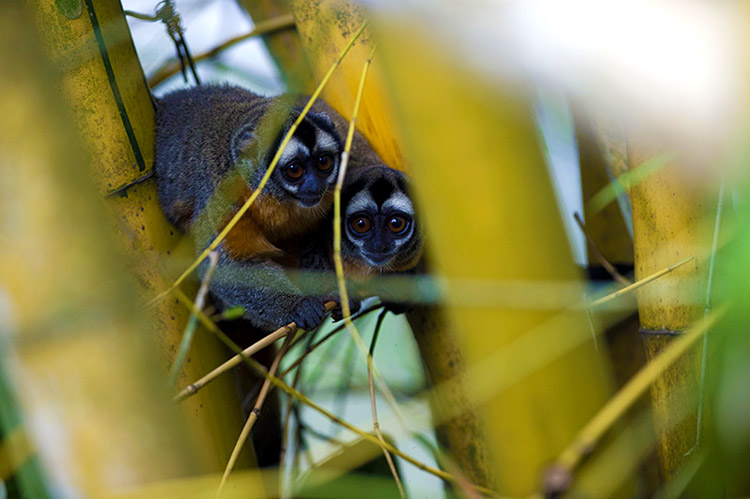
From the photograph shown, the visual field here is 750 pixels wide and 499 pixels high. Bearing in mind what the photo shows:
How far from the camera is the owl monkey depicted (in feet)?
9.66

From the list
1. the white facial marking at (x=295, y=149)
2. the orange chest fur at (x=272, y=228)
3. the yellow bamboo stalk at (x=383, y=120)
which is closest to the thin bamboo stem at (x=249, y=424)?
the yellow bamboo stalk at (x=383, y=120)

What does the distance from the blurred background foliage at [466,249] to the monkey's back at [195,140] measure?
226mm

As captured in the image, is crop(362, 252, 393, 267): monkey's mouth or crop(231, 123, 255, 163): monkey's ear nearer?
crop(231, 123, 255, 163): monkey's ear

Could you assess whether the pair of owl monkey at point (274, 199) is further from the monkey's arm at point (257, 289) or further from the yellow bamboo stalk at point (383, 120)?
the yellow bamboo stalk at point (383, 120)

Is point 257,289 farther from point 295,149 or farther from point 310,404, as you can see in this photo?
point 310,404

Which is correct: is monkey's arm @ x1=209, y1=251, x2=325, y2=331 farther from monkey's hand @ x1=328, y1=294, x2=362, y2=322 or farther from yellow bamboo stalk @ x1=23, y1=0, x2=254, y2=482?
yellow bamboo stalk @ x1=23, y1=0, x2=254, y2=482

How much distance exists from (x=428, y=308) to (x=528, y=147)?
95 centimetres

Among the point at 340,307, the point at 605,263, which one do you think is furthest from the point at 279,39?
the point at 605,263

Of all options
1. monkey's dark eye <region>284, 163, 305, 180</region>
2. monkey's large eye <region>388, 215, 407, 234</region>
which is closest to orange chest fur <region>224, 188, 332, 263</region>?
monkey's dark eye <region>284, 163, 305, 180</region>

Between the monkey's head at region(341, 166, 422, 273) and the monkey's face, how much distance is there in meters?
0.14

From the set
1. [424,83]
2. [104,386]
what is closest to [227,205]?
[424,83]

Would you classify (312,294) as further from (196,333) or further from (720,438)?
(720,438)

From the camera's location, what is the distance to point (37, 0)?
200 centimetres

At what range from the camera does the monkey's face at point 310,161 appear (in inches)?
119
